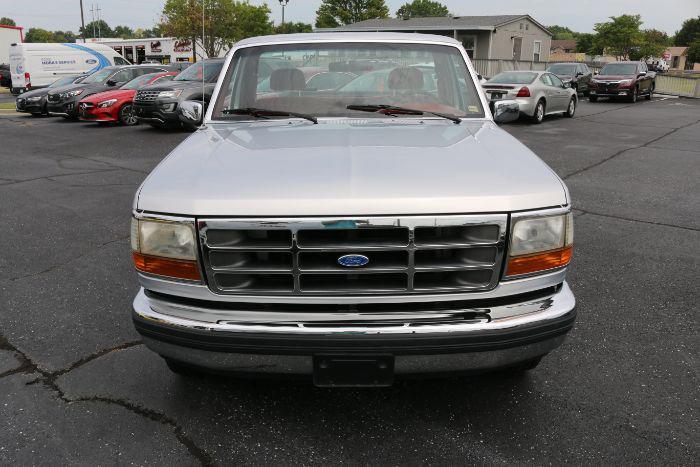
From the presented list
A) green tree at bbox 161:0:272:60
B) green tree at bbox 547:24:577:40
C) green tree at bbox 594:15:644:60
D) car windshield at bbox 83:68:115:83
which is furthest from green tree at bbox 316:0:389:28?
green tree at bbox 547:24:577:40

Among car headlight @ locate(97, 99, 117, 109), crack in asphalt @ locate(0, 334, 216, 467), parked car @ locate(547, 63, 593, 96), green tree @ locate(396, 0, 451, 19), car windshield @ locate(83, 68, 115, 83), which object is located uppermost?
green tree @ locate(396, 0, 451, 19)

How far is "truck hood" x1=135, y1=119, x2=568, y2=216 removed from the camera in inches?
87.0

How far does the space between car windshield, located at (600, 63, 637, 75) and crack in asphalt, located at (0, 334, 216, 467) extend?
1030 inches

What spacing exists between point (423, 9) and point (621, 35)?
164 feet

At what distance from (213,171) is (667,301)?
3426mm

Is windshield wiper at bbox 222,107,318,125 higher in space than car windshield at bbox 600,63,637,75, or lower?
lower

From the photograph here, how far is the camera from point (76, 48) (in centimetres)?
2734

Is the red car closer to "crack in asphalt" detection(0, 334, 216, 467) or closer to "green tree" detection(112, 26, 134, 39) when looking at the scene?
"crack in asphalt" detection(0, 334, 216, 467)

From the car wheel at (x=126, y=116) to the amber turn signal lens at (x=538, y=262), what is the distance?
1514 centimetres

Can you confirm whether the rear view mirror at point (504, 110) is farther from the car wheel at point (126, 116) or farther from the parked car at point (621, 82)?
the parked car at point (621, 82)

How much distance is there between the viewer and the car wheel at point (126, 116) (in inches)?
617

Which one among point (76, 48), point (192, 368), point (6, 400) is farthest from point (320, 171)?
point (76, 48)

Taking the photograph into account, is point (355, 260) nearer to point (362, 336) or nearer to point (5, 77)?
point (362, 336)

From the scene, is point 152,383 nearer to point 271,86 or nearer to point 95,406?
point 95,406
